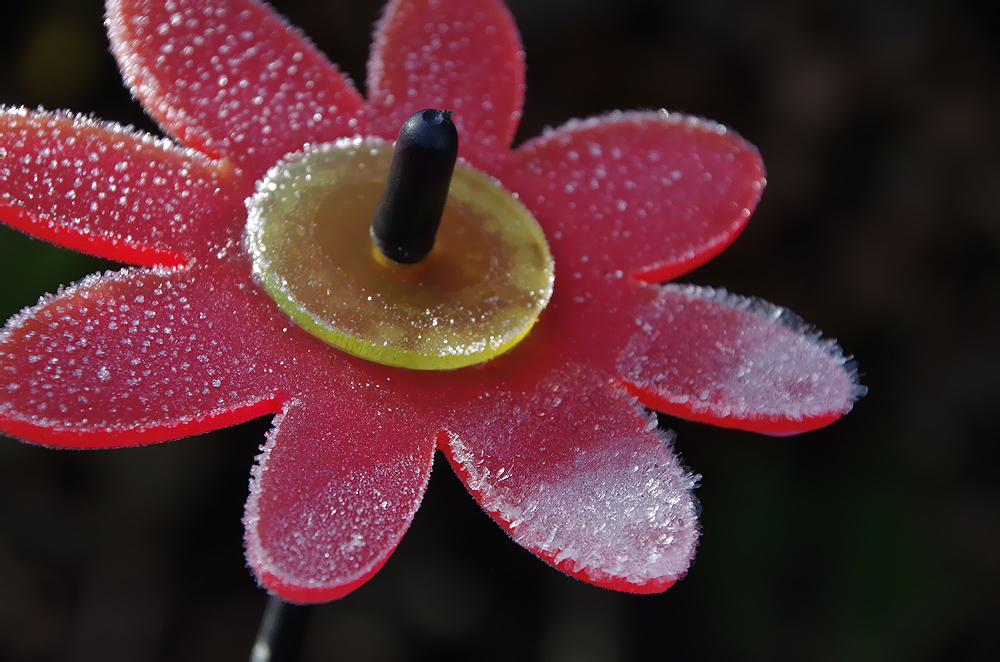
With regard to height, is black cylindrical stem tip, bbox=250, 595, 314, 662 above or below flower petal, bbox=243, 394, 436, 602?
below

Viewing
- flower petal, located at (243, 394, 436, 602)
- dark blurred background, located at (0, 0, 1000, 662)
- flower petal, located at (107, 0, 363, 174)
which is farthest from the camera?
dark blurred background, located at (0, 0, 1000, 662)

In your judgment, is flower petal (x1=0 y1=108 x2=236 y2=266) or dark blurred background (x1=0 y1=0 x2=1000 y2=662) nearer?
flower petal (x1=0 y1=108 x2=236 y2=266)

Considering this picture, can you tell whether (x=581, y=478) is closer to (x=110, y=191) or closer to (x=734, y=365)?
(x=734, y=365)

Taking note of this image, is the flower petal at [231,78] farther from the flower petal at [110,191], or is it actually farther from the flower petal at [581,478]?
the flower petal at [581,478]

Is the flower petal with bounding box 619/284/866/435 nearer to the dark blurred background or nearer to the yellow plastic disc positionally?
the yellow plastic disc

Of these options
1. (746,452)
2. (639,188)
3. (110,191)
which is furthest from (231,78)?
(746,452)

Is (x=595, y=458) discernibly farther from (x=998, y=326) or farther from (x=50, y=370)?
(x=998, y=326)

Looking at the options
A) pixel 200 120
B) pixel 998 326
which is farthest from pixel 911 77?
pixel 200 120

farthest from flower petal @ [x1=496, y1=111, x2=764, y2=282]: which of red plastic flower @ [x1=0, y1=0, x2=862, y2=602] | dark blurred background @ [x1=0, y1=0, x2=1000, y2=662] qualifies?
dark blurred background @ [x1=0, y1=0, x2=1000, y2=662]
